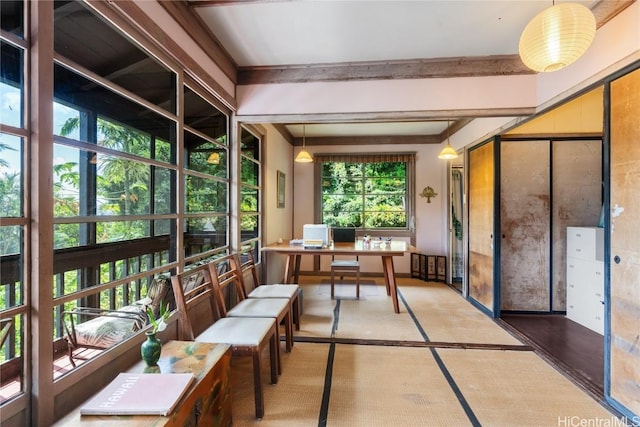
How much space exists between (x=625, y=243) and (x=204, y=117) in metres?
3.18

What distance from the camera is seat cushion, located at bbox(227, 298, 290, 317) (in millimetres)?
2225

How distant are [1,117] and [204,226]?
5.33 feet

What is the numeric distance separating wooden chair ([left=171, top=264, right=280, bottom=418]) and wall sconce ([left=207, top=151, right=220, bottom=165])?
101 centimetres

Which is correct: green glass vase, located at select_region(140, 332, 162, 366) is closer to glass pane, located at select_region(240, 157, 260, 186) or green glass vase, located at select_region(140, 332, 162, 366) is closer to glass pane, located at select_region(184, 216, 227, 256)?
glass pane, located at select_region(184, 216, 227, 256)

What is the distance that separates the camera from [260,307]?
236 centimetres

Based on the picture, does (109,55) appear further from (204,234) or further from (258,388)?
(258,388)

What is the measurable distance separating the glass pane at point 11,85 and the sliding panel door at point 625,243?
306 centimetres

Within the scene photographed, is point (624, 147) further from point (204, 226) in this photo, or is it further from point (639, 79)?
point (204, 226)

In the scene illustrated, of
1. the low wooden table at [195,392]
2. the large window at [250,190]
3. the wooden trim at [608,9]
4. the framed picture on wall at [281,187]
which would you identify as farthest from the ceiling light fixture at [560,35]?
the framed picture on wall at [281,187]

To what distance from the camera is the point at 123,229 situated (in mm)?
1688

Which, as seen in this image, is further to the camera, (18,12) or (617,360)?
(617,360)

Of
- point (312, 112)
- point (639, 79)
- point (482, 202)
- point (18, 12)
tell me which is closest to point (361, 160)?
point (482, 202)

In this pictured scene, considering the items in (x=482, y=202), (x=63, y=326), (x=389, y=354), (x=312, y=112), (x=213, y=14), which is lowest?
(x=389, y=354)

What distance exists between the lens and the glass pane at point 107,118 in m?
1.34
